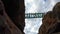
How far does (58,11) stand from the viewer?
11.2 feet

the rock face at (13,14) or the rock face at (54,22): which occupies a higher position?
the rock face at (13,14)

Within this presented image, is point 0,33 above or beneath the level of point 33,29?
above

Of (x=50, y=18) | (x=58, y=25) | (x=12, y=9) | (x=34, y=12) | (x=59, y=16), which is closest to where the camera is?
(x=12, y=9)

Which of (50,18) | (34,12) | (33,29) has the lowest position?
(33,29)

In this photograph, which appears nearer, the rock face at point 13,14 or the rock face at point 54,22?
the rock face at point 13,14

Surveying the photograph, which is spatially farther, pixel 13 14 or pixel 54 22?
pixel 54 22

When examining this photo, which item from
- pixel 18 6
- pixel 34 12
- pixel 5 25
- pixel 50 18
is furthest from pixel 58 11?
pixel 34 12

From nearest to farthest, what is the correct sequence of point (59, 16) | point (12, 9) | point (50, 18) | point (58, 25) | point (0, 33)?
point (0, 33), point (12, 9), point (58, 25), point (59, 16), point (50, 18)

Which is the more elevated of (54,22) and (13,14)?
(13,14)

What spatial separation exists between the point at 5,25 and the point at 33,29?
8262 millimetres

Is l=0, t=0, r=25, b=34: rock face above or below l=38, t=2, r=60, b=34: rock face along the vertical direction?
above

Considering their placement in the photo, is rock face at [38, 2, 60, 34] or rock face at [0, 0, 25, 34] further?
rock face at [38, 2, 60, 34]

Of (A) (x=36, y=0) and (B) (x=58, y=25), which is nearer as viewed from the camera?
(B) (x=58, y=25)

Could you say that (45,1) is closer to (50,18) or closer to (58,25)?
(50,18)
